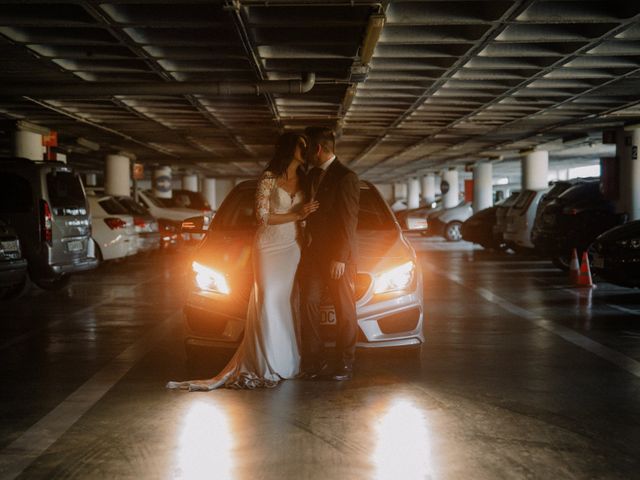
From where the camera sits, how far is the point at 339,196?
19.6 feet

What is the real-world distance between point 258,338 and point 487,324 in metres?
3.95

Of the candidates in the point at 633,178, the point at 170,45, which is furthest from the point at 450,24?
the point at 633,178

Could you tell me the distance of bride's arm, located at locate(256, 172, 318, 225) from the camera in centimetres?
612

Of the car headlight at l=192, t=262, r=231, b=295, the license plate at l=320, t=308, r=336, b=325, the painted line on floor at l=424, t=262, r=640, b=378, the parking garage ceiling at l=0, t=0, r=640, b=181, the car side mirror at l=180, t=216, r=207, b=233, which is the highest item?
the parking garage ceiling at l=0, t=0, r=640, b=181

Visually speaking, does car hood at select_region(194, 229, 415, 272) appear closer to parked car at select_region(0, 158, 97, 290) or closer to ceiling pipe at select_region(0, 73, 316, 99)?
parked car at select_region(0, 158, 97, 290)

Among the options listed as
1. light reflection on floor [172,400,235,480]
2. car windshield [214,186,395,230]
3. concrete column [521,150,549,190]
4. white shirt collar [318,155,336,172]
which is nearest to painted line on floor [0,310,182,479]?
light reflection on floor [172,400,235,480]

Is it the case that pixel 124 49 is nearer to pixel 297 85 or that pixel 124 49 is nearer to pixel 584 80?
pixel 297 85

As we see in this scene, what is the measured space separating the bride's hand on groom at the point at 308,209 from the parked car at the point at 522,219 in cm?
1188

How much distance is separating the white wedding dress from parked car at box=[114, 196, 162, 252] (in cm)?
1157

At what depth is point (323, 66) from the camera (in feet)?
41.5

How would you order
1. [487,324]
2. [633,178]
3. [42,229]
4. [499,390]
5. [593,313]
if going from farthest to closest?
[633,178] < [42,229] < [593,313] < [487,324] < [499,390]

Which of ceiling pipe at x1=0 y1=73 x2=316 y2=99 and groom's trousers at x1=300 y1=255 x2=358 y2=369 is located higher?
ceiling pipe at x1=0 y1=73 x2=316 y2=99

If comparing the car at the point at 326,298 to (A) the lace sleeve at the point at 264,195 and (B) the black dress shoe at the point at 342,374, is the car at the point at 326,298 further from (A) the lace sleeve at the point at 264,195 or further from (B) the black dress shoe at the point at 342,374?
(A) the lace sleeve at the point at 264,195

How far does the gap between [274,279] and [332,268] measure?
471 mm
